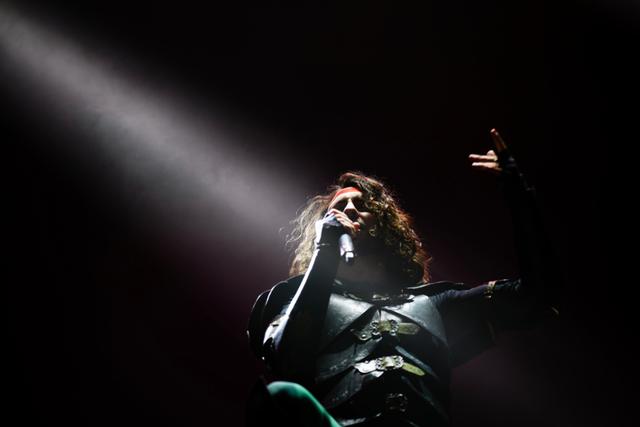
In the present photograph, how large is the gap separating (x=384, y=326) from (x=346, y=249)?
324 millimetres

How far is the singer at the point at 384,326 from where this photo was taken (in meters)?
1.43

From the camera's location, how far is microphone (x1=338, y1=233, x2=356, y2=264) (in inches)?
56.9

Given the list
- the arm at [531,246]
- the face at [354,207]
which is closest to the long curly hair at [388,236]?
the face at [354,207]

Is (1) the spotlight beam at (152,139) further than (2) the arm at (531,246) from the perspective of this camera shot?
Yes

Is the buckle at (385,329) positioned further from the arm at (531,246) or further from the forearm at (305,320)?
the arm at (531,246)

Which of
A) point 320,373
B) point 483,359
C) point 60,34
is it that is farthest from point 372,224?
point 60,34

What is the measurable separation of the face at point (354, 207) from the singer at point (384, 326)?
0.84 feet

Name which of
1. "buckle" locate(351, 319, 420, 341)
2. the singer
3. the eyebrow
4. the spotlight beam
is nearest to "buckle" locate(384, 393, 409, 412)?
the singer

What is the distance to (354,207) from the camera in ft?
6.79

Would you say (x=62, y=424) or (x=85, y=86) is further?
(x=85, y=86)

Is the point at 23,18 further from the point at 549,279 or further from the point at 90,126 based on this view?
the point at 549,279

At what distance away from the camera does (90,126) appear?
10.2ft

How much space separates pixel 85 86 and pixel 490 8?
102 inches

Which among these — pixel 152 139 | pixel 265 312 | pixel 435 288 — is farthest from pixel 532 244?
pixel 152 139
